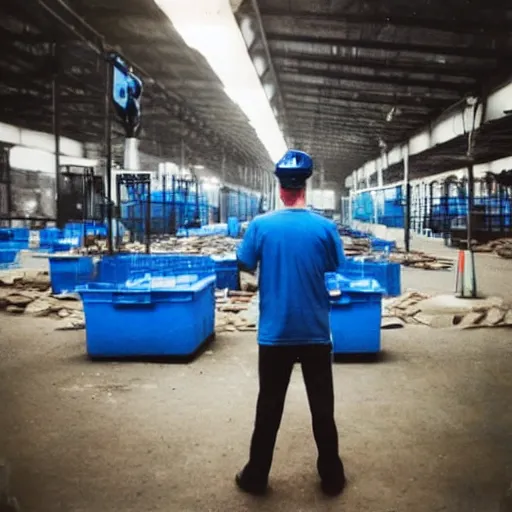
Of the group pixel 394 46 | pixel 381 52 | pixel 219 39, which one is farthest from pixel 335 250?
pixel 381 52

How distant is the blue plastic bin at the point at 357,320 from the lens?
5.11 m

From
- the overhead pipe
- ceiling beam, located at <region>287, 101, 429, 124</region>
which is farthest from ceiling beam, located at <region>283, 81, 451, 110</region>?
ceiling beam, located at <region>287, 101, 429, 124</region>

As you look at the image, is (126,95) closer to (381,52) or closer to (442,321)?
(381,52)

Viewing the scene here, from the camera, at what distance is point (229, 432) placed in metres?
3.55

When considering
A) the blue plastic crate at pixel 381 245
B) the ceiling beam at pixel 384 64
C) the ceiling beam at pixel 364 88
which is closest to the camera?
the ceiling beam at pixel 384 64

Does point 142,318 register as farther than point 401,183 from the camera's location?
No

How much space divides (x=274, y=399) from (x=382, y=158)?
81.8ft

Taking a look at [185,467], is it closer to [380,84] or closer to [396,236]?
[380,84]

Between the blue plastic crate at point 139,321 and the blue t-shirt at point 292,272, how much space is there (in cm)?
232

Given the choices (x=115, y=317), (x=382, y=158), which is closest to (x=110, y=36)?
(x=115, y=317)

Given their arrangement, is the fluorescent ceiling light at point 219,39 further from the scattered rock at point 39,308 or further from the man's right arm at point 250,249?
the scattered rock at point 39,308

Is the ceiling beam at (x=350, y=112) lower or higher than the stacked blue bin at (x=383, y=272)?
higher

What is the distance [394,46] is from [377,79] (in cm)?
280

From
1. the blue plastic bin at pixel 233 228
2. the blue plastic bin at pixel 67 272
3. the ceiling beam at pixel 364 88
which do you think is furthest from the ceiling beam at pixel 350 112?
the blue plastic bin at pixel 67 272
